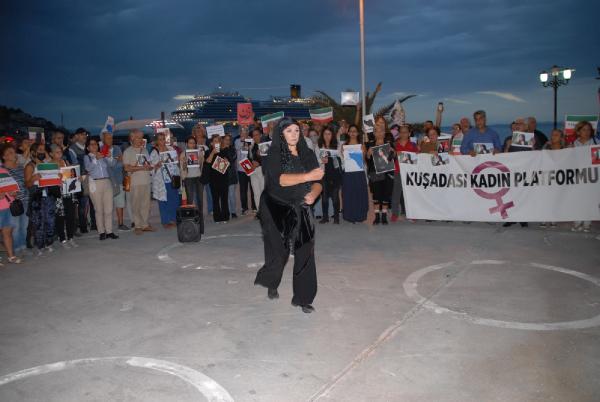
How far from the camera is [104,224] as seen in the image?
9.50 m

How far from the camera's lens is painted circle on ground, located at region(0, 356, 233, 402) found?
3584 millimetres

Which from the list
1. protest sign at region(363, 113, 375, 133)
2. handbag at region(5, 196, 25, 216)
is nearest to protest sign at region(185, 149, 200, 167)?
handbag at region(5, 196, 25, 216)

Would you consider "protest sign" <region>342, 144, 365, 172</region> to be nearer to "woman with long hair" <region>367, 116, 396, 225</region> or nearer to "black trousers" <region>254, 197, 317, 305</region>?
"woman with long hair" <region>367, 116, 396, 225</region>

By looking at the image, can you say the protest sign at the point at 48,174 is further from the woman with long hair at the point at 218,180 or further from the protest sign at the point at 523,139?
the protest sign at the point at 523,139

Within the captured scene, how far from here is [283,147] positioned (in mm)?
5168

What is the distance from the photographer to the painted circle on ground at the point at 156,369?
141 inches

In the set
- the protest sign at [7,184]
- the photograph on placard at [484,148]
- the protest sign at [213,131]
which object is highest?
the protest sign at [213,131]

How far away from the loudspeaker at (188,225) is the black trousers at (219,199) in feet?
6.75

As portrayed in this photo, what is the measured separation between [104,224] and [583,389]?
341 inches

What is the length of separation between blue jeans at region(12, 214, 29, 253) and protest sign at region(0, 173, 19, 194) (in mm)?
787

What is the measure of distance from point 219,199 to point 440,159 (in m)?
5.17

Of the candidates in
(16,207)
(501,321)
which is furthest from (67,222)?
(501,321)

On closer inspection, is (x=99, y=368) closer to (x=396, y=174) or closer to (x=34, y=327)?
(x=34, y=327)

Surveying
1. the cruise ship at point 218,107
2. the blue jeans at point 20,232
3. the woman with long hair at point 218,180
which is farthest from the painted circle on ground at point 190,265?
the cruise ship at point 218,107
